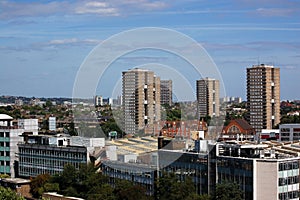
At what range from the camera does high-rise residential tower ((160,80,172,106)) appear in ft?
31.6

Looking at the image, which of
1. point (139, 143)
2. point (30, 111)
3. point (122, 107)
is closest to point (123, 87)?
point (122, 107)

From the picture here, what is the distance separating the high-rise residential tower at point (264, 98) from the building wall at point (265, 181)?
1597 cm

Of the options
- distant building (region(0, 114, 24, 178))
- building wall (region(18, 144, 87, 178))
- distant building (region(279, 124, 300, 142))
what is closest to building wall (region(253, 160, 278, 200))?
building wall (region(18, 144, 87, 178))

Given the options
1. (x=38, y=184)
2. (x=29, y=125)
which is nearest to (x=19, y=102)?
(x=29, y=125)

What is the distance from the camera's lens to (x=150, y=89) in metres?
11.3

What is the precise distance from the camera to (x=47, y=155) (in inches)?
508

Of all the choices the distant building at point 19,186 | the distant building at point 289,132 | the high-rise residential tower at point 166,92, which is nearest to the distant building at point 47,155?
the distant building at point 19,186

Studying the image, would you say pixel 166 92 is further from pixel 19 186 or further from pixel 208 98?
pixel 208 98

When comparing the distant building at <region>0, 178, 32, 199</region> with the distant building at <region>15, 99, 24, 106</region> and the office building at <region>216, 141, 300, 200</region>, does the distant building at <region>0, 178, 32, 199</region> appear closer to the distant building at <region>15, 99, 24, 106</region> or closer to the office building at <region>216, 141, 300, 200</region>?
the office building at <region>216, 141, 300, 200</region>

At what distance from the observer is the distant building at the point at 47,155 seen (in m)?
12.1

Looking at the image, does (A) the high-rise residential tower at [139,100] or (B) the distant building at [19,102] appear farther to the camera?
(B) the distant building at [19,102]

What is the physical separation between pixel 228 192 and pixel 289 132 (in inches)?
461

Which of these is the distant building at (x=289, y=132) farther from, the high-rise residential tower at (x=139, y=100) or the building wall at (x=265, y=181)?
the building wall at (x=265, y=181)

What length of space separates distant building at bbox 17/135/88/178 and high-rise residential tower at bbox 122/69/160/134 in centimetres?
125
